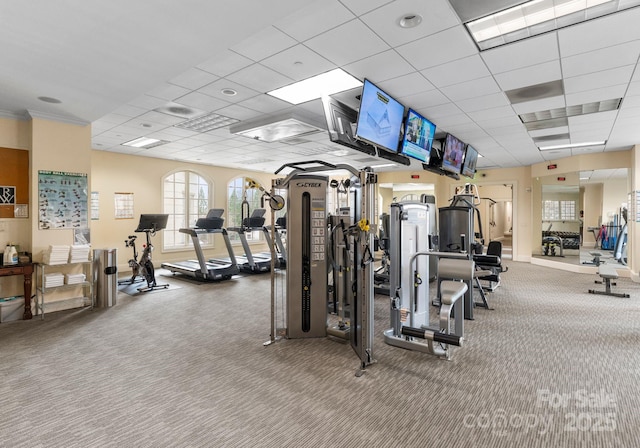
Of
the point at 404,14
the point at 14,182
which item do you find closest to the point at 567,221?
the point at 404,14

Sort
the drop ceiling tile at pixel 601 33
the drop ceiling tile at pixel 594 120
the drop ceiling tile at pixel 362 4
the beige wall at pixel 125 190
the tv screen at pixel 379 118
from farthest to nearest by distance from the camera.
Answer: the beige wall at pixel 125 190
the drop ceiling tile at pixel 594 120
the tv screen at pixel 379 118
the drop ceiling tile at pixel 601 33
the drop ceiling tile at pixel 362 4

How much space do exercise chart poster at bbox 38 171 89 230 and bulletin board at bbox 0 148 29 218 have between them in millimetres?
322

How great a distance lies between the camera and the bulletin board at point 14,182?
4832mm

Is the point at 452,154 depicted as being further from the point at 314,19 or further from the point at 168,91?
the point at 168,91

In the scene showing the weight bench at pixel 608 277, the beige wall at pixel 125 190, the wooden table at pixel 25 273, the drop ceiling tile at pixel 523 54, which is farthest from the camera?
the beige wall at pixel 125 190

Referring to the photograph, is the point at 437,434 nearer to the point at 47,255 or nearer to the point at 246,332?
the point at 246,332

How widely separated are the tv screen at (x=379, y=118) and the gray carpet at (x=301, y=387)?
244 cm

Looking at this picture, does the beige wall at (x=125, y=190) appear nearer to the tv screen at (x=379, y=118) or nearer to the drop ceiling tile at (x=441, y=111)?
the tv screen at (x=379, y=118)

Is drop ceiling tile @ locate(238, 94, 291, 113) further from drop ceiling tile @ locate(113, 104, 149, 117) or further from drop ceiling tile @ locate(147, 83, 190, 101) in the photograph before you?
drop ceiling tile @ locate(113, 104, 149, 117)

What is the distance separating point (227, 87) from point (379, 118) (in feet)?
6.39

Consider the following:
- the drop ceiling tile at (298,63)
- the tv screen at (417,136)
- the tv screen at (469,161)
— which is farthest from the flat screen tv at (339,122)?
the tv screen at (469,161)

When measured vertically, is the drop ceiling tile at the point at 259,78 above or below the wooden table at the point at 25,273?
above

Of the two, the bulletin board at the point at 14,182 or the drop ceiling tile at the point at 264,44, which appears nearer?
the drop ceiling tile at the point at 264,44

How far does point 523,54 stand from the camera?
135 inches
